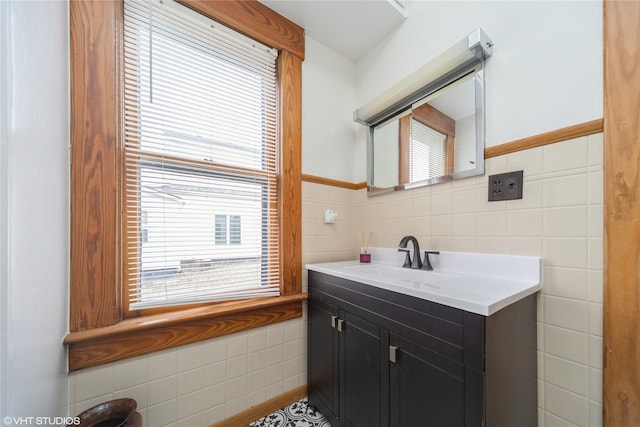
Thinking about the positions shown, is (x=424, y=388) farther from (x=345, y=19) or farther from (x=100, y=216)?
(x=345, y=19)

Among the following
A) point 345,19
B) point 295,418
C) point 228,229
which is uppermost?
point 345,19

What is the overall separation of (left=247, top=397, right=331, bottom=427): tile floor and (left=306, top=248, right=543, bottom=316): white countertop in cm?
88

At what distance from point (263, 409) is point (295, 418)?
20cm

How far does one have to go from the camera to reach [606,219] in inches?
33.6

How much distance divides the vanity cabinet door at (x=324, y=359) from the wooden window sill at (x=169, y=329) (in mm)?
182

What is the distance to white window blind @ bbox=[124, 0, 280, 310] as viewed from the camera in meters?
1.17

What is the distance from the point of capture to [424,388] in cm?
86

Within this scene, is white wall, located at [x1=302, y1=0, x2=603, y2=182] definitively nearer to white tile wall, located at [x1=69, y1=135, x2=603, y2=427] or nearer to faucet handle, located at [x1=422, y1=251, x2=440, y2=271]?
white tile wall, located at [x1=69, y1=135, x2=603, y2=427]

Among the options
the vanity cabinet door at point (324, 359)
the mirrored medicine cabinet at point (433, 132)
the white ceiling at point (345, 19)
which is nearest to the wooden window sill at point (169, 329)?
the vanity cabinet door at point (324, 359)

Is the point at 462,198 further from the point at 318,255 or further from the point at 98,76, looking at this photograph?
the point at 98,76

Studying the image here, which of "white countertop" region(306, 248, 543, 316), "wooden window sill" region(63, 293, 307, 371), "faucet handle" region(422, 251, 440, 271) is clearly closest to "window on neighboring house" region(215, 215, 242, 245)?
"wooden window sill" region(63, 293, 307, 371)

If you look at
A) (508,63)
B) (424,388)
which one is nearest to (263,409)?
(424,388)

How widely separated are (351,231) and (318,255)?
39cm

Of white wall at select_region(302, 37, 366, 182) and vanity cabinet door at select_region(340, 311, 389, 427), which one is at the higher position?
white wall at select_region(302, 37, 366, 182)
